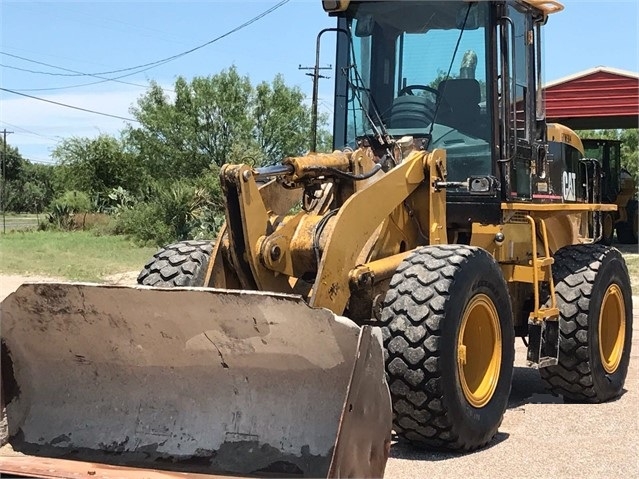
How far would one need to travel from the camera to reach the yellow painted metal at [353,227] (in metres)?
5.09

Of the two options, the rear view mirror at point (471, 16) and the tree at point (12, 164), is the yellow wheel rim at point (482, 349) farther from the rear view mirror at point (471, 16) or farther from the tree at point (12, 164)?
the tree at point (12, 164)

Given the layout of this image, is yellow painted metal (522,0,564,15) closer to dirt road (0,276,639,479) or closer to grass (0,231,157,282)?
dirt road (0,276,639,479)

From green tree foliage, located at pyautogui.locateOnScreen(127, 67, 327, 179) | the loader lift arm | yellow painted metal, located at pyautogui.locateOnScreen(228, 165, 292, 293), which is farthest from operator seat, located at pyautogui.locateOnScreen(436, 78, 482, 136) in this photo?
green tree foliage, located at pyautogui.locateOnScreen(127, 67, 327, 179)

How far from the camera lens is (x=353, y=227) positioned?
528 centimetres

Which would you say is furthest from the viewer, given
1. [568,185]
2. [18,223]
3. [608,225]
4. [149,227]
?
[18,223]

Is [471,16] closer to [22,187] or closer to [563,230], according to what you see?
[563,230]

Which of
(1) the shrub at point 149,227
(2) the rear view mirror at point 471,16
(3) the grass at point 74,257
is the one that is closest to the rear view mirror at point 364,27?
(2) the rear view mirror at point 471,16

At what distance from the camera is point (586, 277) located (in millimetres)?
6863

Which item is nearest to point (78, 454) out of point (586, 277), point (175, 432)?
point (175, 432)

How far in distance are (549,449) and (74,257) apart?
17982 millimetres

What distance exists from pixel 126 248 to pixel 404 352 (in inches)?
855

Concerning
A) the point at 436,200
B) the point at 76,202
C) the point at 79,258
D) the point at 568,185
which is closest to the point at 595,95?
the point at 79,258

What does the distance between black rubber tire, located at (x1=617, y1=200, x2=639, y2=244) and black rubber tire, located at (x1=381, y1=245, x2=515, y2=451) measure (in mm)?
23175

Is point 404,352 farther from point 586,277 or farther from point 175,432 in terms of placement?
point 586,277
